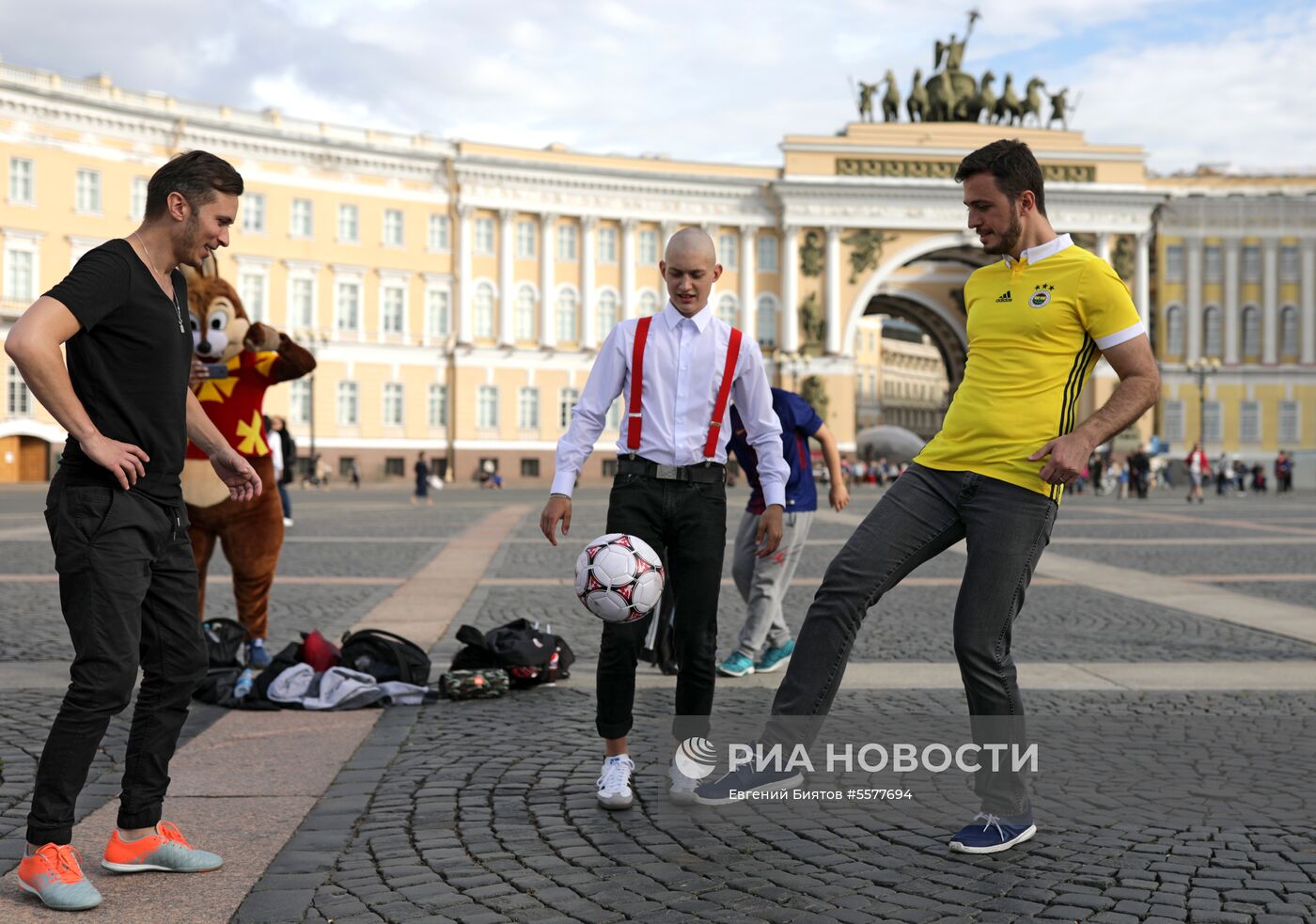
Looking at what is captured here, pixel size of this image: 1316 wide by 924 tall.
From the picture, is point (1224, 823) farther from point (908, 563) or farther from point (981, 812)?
point (908, 563)

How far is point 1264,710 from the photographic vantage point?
6.16 meters

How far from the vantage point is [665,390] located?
4.51m

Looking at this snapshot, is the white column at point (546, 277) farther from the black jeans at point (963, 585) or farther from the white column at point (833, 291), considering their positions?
the black jeans at point (963, 585)

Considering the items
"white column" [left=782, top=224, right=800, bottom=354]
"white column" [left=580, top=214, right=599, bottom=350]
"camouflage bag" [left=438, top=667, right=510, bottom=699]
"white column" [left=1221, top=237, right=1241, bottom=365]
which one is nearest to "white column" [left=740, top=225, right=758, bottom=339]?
"white column" [left=782, top=224, right=800, bottom=354]

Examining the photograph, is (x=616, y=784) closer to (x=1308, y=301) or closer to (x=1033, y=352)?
(x=1033, y=352)

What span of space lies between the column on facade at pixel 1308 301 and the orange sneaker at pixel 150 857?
7074cm

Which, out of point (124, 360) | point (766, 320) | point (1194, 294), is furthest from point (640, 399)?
point (1194, 294)

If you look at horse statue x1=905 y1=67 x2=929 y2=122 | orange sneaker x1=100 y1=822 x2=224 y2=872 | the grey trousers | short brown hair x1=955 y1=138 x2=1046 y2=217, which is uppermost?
horse statue x1=905 y1=67 x2=929 y2=122

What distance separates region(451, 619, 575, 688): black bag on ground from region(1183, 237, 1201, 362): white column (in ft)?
213

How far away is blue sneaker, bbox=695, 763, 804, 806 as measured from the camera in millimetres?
4258

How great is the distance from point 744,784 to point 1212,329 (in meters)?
68.2

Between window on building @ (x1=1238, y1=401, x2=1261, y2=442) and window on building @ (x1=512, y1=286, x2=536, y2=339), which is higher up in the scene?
window on building @ (x1=512, y1=286, x2=536, y2=339)

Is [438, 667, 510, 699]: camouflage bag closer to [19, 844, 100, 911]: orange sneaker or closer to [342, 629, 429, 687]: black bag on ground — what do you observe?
[342, 629, 429, 687]: black bag on ground

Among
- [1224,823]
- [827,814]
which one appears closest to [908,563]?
[827,814]
